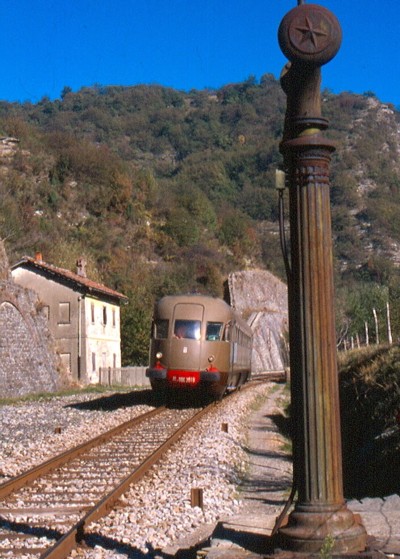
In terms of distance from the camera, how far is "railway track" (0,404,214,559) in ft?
23.4

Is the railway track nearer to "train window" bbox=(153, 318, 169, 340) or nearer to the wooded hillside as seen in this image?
"train window" bbox=(153, 318, 169, 340)

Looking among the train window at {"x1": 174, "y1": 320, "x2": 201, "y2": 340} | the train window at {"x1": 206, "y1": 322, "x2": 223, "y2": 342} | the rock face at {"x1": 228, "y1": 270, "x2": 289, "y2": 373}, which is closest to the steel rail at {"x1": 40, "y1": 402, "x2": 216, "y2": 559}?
the train window at {"x1": 174, "y1": 320, "x2": 201, "y2": 340}

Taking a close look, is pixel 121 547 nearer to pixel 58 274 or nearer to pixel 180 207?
pixel 58 274

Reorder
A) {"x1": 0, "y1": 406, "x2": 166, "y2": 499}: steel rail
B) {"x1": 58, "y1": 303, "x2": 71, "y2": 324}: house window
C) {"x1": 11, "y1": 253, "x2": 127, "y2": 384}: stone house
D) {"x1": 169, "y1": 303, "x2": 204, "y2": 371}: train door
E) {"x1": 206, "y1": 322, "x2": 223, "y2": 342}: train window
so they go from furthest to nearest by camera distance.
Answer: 1. {"x1": 58, "y1": 303, "x2": 71, "y2": 324}: house window
2. {"x1": 11, "y1": 253, "x2": 127, "y2": 384}: stone house
3. {"x1": 206, "y1": 322, "x2": 223, "y2": 342}: train window
4. {"x1": 169, "y1": 303, "x2": 204, "y2": 371}: train door
5. {"x1": 0, "y1": 406, "x2": 166, "y2": 499}: steel rail

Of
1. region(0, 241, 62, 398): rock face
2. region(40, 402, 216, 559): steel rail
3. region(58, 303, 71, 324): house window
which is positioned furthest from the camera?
region(58, 303, 71, 324): house window

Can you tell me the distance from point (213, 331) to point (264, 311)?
50938 millimetres

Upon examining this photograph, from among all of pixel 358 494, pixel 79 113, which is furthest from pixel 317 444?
pixel 79 113

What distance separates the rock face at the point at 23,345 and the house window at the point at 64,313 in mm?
10046

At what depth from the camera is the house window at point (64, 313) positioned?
48562 millimetres

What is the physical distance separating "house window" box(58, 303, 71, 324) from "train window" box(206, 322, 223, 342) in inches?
982

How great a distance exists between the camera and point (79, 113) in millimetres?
186625

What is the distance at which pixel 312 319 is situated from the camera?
518 cm

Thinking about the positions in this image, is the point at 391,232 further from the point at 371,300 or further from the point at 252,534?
the point at 252,534

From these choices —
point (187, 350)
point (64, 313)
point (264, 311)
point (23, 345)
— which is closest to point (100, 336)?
point (64, 313)
